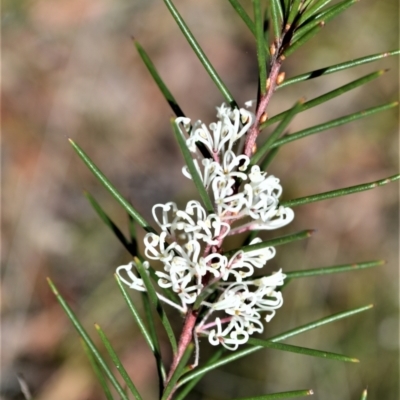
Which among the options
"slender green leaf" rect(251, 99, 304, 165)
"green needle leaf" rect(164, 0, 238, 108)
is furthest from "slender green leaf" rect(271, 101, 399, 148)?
"green needle leaf" rect(164, 0, 238, 108)

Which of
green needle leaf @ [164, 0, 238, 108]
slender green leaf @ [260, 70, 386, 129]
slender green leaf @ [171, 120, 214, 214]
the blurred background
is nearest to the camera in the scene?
slender green leaf @ [171, 120, 214, 214]

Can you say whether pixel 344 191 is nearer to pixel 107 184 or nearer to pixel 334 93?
pixel 334 93

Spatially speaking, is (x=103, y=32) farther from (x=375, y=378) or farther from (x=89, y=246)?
(x=375, y=378)

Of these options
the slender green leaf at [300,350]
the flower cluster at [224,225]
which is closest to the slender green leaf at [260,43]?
the flower cluster at [224,225]

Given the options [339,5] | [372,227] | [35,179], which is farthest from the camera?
[372,227]

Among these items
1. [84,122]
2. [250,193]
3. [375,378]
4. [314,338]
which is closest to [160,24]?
[84,122]

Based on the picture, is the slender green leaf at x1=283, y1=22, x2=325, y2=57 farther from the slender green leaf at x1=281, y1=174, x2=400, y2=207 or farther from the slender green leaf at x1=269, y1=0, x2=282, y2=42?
the slender green leaf at x1=281, y1=174, x2=400, y2=207
